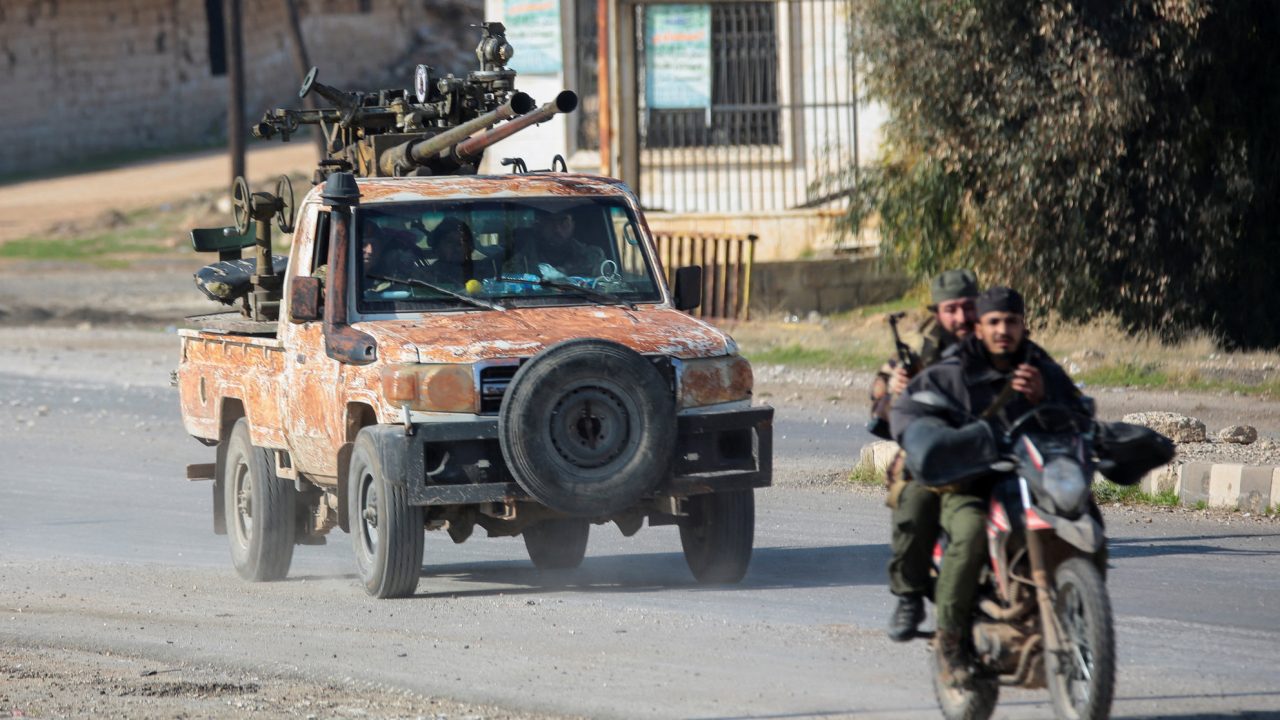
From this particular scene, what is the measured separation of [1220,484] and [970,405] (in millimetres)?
6023

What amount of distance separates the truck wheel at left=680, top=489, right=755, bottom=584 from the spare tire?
2.30ft

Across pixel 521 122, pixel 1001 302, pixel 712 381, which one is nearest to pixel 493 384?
pixel 712 381

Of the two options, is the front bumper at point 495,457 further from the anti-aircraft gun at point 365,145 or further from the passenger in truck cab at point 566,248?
the anti-aircraft gun at point 365,145

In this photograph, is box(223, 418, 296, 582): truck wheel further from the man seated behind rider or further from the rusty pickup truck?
the man seated behind rider

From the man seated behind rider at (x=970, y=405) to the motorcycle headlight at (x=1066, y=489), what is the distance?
319mm

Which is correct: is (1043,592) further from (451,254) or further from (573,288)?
(451,254)

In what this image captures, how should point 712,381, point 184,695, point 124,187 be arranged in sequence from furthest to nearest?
point 124,187 → point 712,381 → point 184,695

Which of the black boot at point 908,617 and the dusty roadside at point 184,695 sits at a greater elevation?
the black boot at point 908,617

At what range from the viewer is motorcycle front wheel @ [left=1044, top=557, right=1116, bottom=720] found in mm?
5598

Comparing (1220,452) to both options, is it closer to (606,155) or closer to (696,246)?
(696,246)

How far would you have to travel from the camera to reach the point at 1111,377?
715 inches

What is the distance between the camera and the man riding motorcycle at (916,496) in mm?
6352

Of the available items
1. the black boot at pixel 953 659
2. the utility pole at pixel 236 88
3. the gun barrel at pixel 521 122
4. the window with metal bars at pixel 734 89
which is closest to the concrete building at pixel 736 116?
the window with metal bars at pixel 734 89

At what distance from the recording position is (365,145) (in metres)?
11.8
